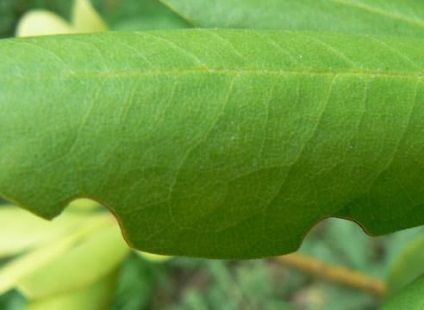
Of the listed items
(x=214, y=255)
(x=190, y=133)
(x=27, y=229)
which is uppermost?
→ (x=190, y=133)

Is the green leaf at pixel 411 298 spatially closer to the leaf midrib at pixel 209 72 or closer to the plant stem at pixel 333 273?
the leaf midrib at pixel 209 72

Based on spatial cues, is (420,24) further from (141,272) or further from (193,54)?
(141,272)

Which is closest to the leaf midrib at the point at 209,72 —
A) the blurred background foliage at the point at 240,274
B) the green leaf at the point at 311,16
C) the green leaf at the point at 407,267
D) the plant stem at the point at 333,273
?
the green leaf at the point at 311,16

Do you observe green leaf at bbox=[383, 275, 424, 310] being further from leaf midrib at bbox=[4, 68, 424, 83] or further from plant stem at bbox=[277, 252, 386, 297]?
plant stem at bbox=[277, 252, 386, 297]

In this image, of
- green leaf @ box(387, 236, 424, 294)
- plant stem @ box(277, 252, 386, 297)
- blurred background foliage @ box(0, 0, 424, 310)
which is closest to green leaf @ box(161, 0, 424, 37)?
green leaf @ box(387, 236, 424, 294)

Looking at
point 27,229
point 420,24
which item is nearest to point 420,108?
point 420,24

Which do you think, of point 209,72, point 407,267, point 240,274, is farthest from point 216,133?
point 240,274
